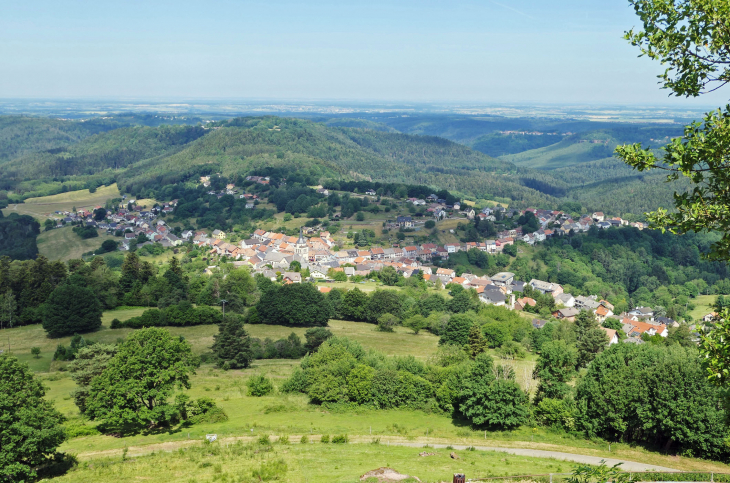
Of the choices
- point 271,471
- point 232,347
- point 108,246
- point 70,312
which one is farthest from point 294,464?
point 108,246

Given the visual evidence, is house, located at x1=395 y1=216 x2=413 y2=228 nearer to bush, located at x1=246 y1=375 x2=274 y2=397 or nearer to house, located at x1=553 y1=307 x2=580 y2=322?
house, located at x1=553 y1=307 x2=580 y2=322

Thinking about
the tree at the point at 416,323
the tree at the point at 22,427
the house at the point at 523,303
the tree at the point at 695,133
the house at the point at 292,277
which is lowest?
the house at the point at 523,303

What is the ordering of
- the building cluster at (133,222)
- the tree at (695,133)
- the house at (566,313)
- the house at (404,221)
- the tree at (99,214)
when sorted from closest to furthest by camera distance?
the tree at (695,133)
the house at (566,313)
the building cluster at (133,222)
the house at (404,221)
the tree at (99,214)

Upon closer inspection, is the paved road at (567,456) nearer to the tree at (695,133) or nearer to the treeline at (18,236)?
the tree at (695,133)

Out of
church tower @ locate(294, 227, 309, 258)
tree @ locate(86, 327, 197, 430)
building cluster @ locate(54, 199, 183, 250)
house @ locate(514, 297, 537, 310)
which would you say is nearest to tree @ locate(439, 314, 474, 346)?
house @ locate(514, 297, 537, 310)

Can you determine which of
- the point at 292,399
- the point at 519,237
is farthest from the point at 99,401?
the point at 519,237

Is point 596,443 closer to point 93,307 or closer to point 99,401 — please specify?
point 99,401

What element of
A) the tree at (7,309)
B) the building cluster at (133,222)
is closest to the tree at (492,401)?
the tree at (7,309)
